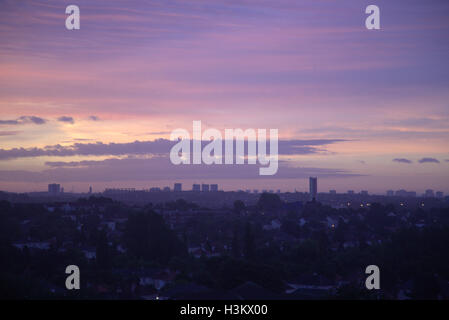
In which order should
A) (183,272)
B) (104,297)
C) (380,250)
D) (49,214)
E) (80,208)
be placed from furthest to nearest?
(80,208) < (49,214) < (380,250) < (183,272) < (104,297)

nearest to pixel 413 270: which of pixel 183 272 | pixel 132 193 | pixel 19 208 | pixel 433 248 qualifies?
pixel 433 248

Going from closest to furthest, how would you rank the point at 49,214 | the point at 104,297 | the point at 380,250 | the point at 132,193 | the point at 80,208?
the point at 104,297 → the point at 380,250 → the point at 49,214 → the point at 80,208 → the point at 132,193

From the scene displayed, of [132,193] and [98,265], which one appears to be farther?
[132,193]

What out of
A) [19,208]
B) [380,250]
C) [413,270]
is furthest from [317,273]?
[19,208]

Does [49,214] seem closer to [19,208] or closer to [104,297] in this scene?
[19,208]

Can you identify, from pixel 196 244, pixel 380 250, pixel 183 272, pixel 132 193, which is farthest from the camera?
pixel 132 193

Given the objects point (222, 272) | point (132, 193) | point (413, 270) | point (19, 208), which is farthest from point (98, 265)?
point (132, 193)
